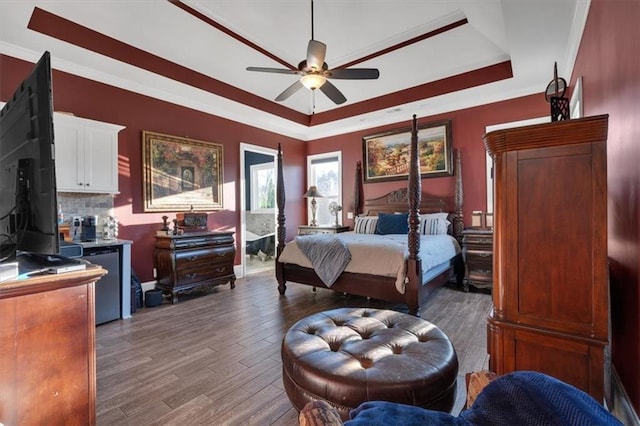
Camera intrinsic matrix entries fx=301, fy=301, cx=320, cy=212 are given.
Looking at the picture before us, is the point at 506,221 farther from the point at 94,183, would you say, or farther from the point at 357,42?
the point at 94,183

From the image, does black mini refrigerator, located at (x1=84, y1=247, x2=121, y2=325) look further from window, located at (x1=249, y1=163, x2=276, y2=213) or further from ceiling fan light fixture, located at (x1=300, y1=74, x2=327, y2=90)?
window, located at (x1=249, y1=163, x2=276, y2=213)

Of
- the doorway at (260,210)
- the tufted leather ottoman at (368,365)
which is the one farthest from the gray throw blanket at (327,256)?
the doorway at (260,210)

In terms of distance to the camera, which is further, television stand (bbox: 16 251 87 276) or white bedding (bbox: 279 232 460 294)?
white bedding (bbox: 279 232 460 294)

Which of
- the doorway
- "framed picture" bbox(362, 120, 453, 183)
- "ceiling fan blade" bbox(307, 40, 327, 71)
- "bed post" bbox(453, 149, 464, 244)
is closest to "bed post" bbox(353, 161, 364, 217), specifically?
"framed picture" bbox(362, 120, 453, 183)

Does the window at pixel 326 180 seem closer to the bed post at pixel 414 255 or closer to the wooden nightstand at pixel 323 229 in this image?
the wooden nightstand at pixel 323 229

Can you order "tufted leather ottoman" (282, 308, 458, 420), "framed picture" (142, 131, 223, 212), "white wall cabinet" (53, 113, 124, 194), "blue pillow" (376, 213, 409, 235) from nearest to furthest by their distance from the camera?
"tufted leather ottoman" (282, 308, 458, 420)
"white wall cabinet" (53, 113, 124, 194)
"framed picture" (142, 131, 223, 212)
"blue pillow" (376, 213, 409, 235)

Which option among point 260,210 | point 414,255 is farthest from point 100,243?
point 260,210

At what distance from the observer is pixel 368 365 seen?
1.40 meters

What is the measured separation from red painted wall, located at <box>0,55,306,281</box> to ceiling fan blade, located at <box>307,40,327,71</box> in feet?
8.61

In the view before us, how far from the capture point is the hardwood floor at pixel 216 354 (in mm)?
1766

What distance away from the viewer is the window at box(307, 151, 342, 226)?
20.4ft

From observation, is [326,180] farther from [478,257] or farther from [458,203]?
[478,257]

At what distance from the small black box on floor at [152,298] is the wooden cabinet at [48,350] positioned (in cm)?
275

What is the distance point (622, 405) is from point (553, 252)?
97 cm
